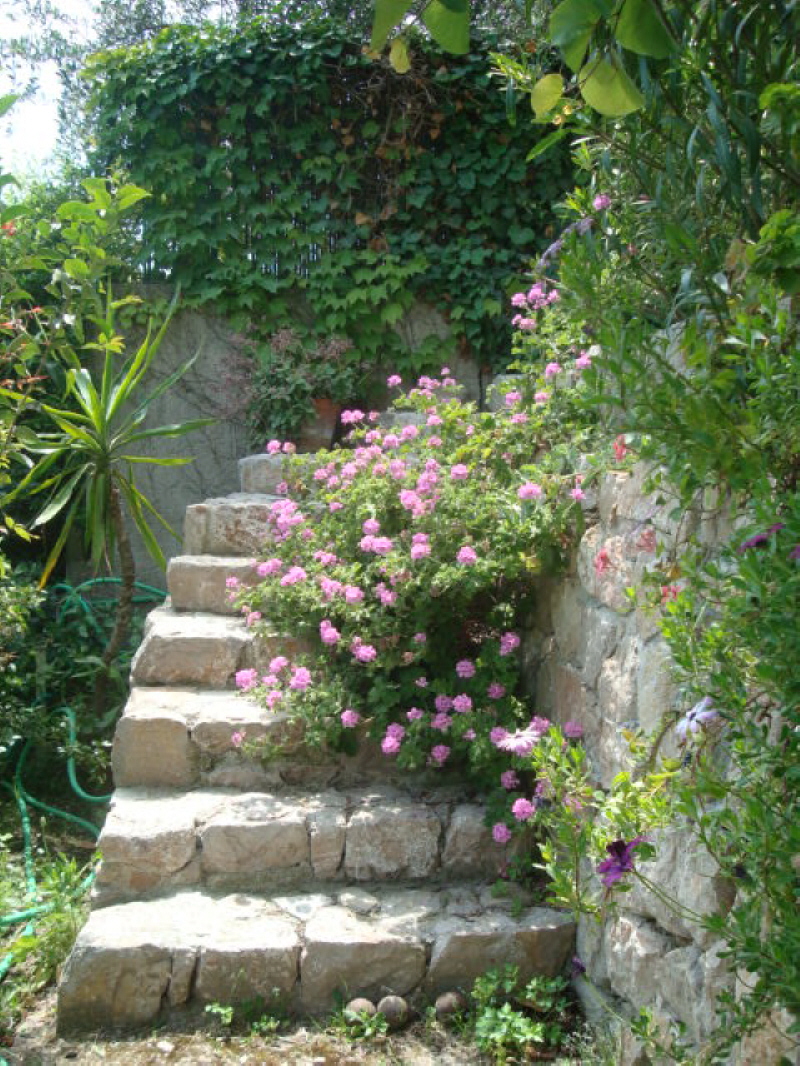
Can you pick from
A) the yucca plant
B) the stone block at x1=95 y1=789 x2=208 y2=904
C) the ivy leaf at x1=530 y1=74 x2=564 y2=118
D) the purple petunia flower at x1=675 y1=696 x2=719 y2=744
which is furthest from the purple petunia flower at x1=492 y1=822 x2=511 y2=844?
the ivy leaf at x1=530 y1=74 x2=564 y2=118

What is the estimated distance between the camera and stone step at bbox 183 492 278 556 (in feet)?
12.4

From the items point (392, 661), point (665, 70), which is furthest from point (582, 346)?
point (665, 70)

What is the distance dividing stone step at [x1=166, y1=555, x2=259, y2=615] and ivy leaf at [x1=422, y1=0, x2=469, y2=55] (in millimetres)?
2906

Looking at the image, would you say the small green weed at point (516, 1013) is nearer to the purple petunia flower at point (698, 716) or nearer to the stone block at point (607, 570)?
the stone block at point (607, 570)

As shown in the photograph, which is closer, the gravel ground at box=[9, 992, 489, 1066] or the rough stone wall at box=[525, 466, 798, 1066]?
the rough stone wall at box=[525, 466, 798, 1066]

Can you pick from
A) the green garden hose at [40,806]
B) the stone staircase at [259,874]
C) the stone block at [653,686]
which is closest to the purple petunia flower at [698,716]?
the stone block at [653,686]

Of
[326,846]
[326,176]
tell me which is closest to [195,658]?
[326,846]

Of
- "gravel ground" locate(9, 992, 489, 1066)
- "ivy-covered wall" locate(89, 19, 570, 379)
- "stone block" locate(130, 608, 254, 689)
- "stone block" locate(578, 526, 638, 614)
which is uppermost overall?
"ivy-covered wall" locate(89, 19, 570, 379)

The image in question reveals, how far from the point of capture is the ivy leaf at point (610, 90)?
0.77 metres

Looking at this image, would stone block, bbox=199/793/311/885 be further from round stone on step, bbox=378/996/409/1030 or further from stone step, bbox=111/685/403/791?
round stone on step, bbox=378/996/409/1030

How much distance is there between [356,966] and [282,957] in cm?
18

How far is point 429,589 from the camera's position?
272 cm

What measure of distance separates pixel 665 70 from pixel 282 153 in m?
3.81

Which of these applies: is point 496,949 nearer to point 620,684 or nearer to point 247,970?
point 247,970
